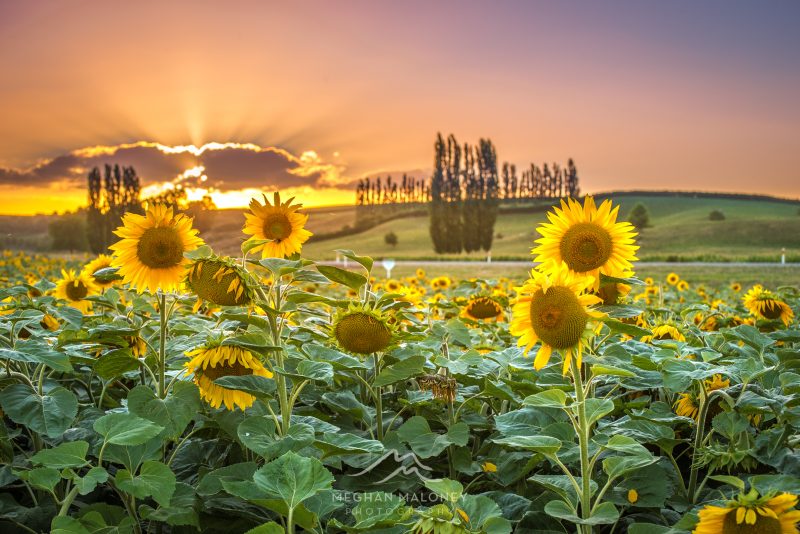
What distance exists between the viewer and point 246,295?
1929 millimetres

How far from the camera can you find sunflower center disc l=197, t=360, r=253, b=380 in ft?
6.73

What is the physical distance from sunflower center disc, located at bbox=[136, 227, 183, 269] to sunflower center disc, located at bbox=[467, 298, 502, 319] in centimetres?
264

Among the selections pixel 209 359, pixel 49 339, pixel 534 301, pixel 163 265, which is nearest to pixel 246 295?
pixel 209 359

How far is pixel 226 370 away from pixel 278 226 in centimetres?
74

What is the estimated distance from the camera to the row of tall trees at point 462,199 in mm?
56031

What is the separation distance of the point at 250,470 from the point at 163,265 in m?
0.86

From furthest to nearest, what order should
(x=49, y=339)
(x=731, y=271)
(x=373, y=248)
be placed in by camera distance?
1. (x=373, y=248)
2. (x=731, y=271)
3. (x=49, y=339)

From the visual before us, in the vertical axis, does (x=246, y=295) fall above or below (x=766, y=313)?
above

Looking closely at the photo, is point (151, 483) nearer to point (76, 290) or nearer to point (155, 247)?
point (155, 247)

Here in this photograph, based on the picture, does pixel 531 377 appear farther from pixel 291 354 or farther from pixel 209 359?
pixel 209 359

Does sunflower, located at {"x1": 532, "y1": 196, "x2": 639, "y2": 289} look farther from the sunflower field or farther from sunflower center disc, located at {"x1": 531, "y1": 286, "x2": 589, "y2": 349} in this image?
sunflower center disc, located at {"x1": 531, "y1": 286, "x2": 589, "y2": 349}

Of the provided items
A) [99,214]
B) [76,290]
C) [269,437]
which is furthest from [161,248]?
[99,214]

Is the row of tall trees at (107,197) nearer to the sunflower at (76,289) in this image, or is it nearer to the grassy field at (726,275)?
the grassy field at (726,275)

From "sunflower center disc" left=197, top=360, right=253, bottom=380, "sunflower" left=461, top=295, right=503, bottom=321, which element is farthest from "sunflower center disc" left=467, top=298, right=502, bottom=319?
"sunflower center disc" left=197, top=360, right=253, bottom=380
